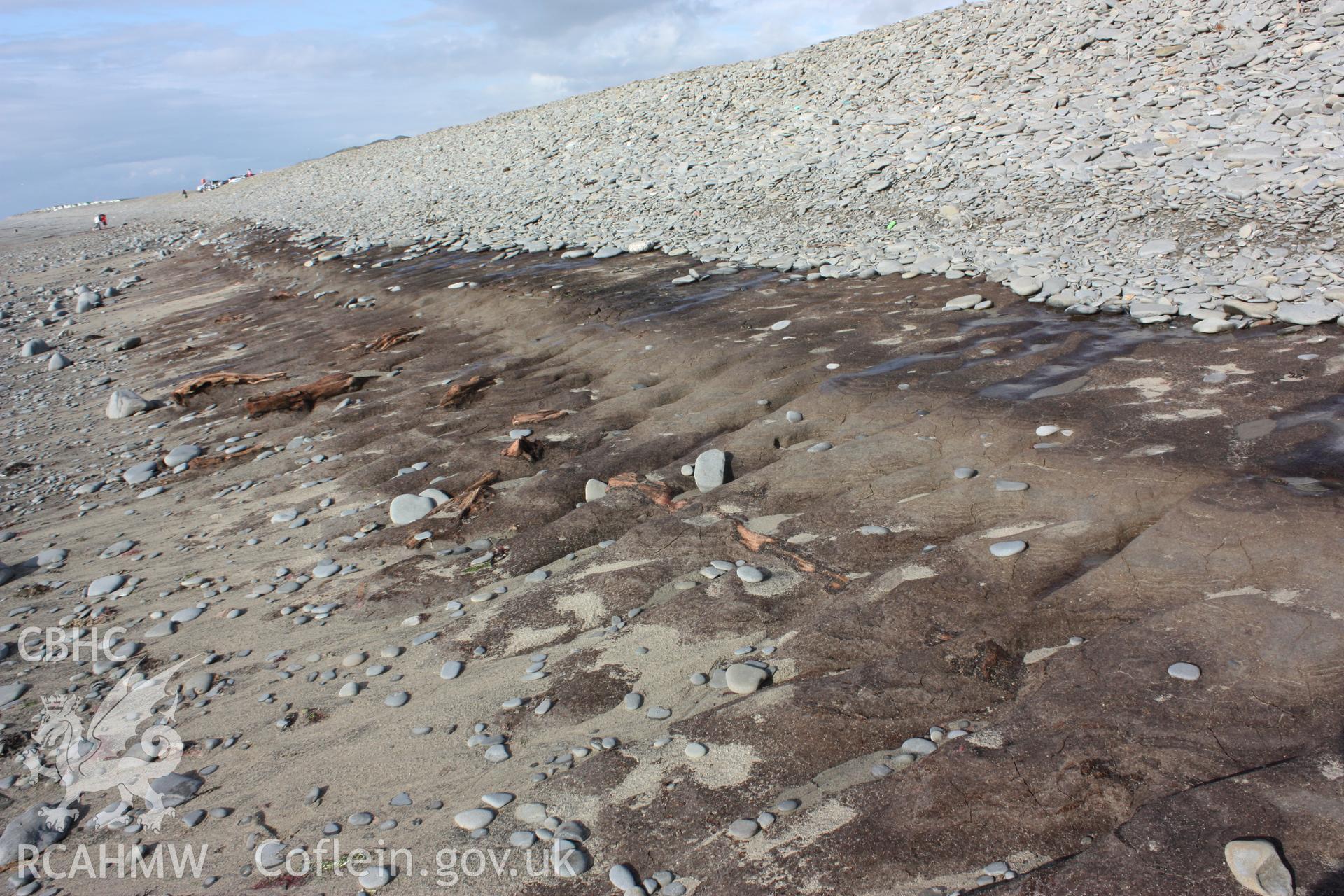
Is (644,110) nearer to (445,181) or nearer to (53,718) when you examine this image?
(445,181)

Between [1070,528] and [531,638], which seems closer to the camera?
[1070,528]

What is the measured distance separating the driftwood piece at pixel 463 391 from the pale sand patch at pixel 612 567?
3.23 meters

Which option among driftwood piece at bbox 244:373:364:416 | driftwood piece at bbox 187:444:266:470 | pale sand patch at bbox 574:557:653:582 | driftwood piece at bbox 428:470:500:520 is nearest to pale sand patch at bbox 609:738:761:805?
pale sand patch at bbox 574:557:653:582

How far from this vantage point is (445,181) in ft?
72.6

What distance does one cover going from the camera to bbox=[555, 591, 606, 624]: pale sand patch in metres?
4.12

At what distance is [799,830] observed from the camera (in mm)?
2654

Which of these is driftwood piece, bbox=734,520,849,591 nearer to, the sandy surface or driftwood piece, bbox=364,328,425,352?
the sandy surface

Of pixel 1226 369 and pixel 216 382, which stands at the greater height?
pixel 1226 369

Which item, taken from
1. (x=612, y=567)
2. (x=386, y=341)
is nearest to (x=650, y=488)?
(x=612, y=567)

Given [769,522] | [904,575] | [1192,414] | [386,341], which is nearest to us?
[904,575]

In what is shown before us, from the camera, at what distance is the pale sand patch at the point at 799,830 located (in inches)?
102

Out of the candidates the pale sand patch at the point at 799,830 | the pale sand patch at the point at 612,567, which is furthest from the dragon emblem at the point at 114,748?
the pale sand patch at the point at 799,830

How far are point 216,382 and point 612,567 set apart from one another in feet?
23.0

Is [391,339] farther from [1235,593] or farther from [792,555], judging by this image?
[1235,593]
